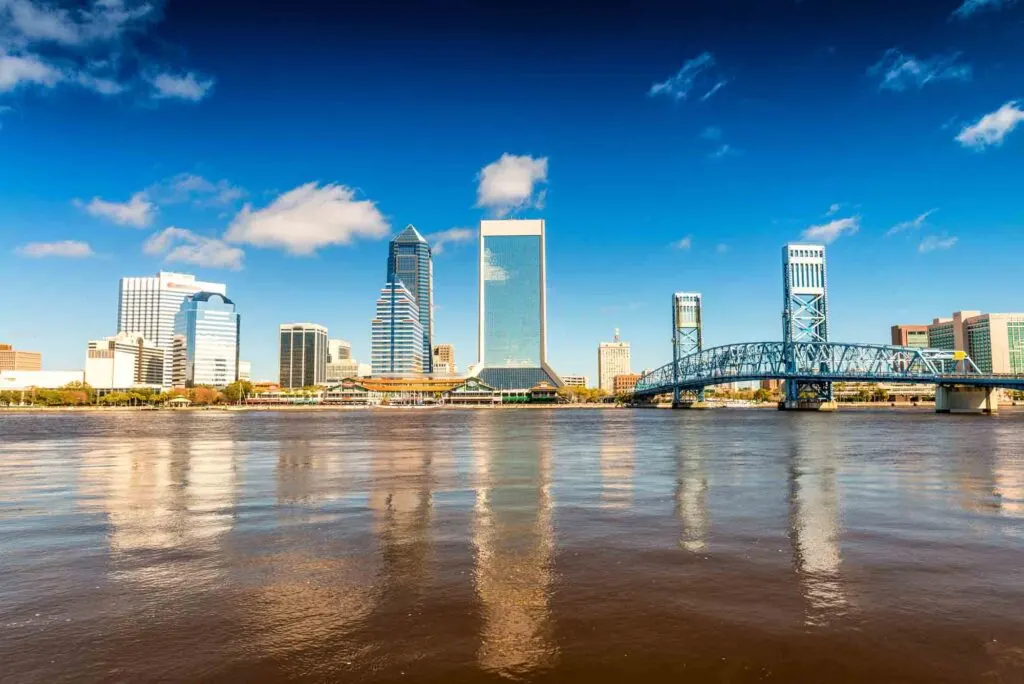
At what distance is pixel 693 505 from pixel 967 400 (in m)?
152

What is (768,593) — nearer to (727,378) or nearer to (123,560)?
(123,560)

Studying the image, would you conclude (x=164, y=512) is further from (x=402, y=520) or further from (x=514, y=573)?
(x=514, y=573)

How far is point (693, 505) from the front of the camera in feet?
70.6

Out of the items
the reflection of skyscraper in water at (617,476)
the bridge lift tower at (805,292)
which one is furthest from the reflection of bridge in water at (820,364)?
the reflection of skyscraper in water at (617,476)

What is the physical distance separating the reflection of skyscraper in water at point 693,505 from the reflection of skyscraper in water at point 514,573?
358 centimetres

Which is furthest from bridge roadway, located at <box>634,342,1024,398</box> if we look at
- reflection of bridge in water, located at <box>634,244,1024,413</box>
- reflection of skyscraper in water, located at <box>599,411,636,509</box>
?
reflection of skyscraper in water, located at <box>599,411,636,509</box>

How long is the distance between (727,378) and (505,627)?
187411mm

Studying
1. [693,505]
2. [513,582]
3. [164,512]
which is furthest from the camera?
[693,505]

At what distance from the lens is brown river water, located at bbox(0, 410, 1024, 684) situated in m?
8.73

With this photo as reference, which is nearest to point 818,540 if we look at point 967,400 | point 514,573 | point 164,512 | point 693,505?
point 693,505

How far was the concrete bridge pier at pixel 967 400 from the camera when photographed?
136500 millimetres

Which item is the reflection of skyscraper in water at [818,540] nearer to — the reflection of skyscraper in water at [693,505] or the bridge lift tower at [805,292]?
the reflection of skyscraper in water at [693,505]

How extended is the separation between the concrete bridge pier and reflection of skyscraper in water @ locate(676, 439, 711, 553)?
134 m

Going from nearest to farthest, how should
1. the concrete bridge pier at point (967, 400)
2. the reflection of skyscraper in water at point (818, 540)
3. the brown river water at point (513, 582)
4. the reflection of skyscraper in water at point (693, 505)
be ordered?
the brown river water at point (513, 582)
the reflection of skyscraper in water at point (818, 540)
the reflection of skyscraper in water at point (693, 505)
the concrete bridge pier at point (967, 400)
